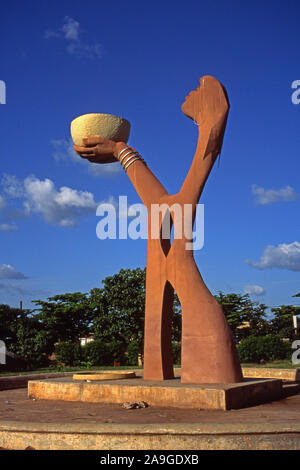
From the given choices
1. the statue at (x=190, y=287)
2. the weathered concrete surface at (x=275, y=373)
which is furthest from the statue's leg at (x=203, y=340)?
the weathered concrete surface at (x=275, y=373)

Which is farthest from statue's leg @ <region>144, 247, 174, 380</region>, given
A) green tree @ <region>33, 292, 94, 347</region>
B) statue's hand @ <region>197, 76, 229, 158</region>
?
green tree @ <region>33, 292, 94, 347</region>

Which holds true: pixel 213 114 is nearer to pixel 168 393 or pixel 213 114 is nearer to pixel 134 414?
pixel 168 393

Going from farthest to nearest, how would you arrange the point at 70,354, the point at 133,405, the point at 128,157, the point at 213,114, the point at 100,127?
the point at 70,354 → the point at 100,127 → the point at 128,157 → the point at 213,114 → the point at 133,405

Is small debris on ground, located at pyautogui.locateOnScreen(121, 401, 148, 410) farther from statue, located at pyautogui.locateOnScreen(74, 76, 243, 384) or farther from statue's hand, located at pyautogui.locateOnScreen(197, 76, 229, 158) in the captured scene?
statue's hand, located at pyautogui.locateOnScreen(197, 76, 229, 158)

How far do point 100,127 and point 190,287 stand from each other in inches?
186

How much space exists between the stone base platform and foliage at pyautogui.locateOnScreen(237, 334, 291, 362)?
12471mm

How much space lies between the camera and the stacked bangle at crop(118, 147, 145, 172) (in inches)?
456

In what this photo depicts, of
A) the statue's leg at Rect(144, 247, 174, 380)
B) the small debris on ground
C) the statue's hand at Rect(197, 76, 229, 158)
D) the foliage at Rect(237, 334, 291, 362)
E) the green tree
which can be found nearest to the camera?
the small debris on ground

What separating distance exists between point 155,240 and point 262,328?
86.6ft

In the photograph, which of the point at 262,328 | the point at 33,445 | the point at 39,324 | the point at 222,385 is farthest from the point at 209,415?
the point at 262,328

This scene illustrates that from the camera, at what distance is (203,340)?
374 inches

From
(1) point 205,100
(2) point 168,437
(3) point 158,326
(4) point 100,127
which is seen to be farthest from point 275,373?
(2) point 168,437

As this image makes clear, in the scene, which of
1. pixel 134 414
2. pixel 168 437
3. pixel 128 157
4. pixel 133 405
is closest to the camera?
pixel 168 437

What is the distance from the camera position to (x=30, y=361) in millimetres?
25703
